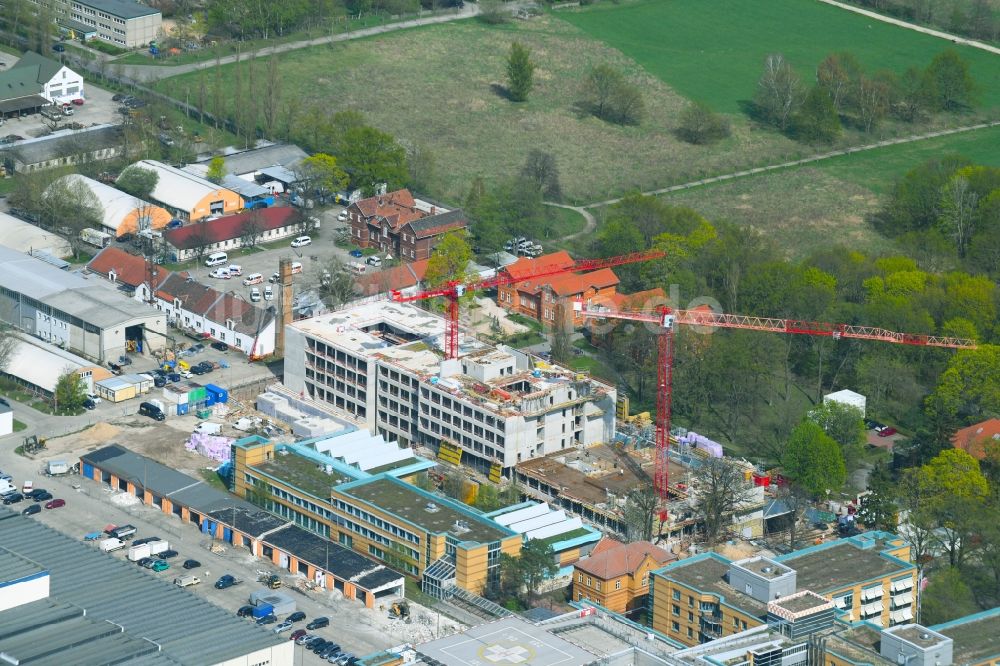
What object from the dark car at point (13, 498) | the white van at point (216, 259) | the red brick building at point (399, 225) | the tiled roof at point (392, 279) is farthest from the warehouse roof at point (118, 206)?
the dark car at point (13, 498)

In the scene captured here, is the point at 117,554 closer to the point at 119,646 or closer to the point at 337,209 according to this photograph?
the point at 119,646

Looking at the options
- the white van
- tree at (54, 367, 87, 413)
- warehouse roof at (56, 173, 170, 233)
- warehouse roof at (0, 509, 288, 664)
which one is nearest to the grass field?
warehouse roof at (56, 173, 170, 233)

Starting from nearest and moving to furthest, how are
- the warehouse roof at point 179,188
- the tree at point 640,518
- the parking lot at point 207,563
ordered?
the parking lot at point 207,563 < the tree at point 640,518 < the warehouse roof at point 179,188

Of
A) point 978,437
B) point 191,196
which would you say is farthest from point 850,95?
point 978,437

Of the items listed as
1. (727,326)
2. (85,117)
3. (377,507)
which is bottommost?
(85,117)

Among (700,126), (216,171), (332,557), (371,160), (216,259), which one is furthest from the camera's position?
(700,126)

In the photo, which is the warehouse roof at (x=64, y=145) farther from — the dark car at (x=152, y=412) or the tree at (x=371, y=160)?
the dark car at (x=152, y=412)

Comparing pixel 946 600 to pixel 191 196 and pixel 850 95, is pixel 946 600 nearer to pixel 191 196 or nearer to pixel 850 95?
pixel 191 196

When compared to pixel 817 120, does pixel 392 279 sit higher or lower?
lower
